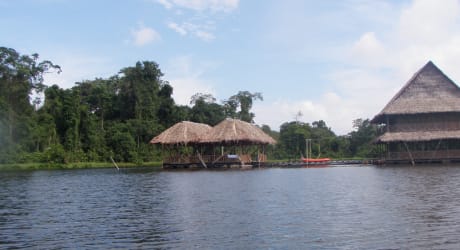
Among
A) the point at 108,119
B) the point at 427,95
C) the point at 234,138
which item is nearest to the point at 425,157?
the point at 427,95

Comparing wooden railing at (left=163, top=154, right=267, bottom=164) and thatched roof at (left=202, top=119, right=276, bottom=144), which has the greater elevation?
thatched roof at (left=202, top=119, right=276, bottom=144)

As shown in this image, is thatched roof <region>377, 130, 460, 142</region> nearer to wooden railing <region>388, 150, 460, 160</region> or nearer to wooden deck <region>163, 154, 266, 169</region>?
wooden railing <region>388, 150, 460, 160</region>

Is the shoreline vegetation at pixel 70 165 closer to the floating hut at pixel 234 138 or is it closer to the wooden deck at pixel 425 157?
the floating hut at pixel 234 138

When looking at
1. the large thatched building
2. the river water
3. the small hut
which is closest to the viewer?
the river water

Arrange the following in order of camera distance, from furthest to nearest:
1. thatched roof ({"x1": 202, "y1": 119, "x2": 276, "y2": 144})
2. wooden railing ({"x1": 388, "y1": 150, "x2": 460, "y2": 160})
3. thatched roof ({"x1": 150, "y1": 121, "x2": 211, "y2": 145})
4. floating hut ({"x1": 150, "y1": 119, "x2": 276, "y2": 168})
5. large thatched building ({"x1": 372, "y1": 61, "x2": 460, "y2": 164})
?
thatched roof ({"x1": 150, "y1": 121, "x2": 211, "y2": 145})
floating hut ({"x1": 150, "y1": 119, "x2": 276, "y2": 168})
thatched roof ({"x1": 202, "y1": 119, "x2": 276, "y2": 144})
large thatched building ({"x1": 372, "y1": 61, "x2": 460, "y2": 164})
wooden railing ({"x1": 388, "y1": 150, "x2": 460, "y2": 160})

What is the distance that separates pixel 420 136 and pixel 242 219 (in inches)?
1055

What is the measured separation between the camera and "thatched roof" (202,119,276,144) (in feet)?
123

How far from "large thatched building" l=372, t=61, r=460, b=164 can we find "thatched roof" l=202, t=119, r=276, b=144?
31.4ft

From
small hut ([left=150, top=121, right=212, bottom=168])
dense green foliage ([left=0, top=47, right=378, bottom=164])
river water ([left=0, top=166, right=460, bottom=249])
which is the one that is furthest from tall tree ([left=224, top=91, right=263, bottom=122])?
river water ([left=0, top=166, right=460, bottom=249])

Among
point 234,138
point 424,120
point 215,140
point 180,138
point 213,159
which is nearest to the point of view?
point 424,120

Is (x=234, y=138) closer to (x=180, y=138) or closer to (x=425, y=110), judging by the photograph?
(x=180, y=138)

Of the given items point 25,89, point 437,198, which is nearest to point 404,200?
point 437,198

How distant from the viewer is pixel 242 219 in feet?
39.2

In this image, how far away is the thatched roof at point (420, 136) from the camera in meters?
34.4
